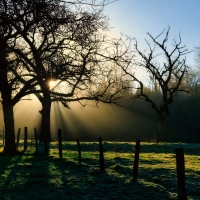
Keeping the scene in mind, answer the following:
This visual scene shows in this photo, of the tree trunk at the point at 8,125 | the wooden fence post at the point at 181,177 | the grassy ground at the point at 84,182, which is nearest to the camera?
the wooden fence post at the point at 181,177

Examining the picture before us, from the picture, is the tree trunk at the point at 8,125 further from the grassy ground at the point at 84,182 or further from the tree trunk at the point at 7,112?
the grassy ground at the point at 84,182

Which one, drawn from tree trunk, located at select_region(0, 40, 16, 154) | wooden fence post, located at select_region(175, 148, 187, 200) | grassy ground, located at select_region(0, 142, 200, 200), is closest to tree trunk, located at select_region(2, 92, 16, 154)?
tree trunk, located at select_region(0, 40, 16, 154)

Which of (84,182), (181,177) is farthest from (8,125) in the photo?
(181,177)

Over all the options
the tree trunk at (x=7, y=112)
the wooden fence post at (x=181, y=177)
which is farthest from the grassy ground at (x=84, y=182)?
the tree trunk at (x=7, y=112)

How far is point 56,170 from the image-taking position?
14680 mm

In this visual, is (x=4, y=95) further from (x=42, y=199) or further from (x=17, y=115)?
(x=17, y=115)

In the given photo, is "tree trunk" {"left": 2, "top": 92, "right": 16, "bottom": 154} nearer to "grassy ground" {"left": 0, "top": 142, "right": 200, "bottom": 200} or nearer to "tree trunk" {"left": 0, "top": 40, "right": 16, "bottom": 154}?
"tree trunk" {"left": 0, "top": 40, "right": 16, "bottom": 154}

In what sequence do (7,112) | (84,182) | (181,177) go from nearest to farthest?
(181,177) → (84,182) → (7,112)

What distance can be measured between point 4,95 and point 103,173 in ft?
35.3

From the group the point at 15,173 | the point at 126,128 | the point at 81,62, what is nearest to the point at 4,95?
the point at 81,62

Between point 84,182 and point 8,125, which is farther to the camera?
point 8,125

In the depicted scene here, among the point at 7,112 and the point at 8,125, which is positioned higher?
the point at 7,112

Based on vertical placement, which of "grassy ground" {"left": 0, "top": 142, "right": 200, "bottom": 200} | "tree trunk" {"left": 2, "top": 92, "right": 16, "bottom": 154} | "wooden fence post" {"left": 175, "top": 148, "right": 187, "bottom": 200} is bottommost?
"grassy ground" {"left": 0, "top": 142, "right": 200, "bottom": 200}

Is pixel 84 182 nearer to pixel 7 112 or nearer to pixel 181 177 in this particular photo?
pixel 181 177
